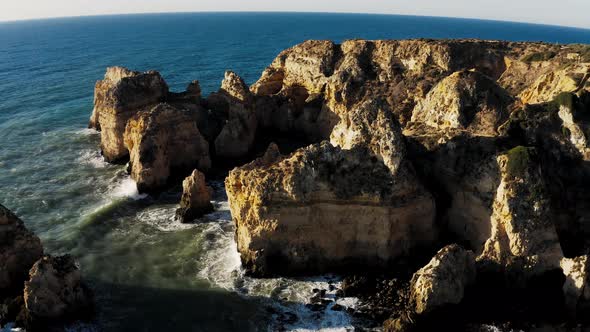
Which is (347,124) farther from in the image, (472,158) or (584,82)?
(584,82)

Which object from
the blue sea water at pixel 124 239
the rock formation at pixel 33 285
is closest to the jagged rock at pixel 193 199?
the blue sea water at pixel 124 239

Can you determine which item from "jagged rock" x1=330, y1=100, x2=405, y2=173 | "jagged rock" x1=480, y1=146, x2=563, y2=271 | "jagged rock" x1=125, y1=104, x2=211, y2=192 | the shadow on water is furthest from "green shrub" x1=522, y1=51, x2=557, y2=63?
the shadow on water

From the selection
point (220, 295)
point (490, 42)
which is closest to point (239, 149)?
point (220, 295)

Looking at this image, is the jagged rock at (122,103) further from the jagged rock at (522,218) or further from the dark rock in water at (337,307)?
the jagged rock at (522,218)

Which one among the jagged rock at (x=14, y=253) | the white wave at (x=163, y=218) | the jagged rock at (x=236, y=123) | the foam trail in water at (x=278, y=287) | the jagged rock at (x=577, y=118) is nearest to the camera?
the foam trail in water at (x=278, y=287)

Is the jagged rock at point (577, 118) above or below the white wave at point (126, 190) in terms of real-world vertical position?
above

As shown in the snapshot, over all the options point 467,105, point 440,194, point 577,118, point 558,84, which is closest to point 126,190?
point 440,194

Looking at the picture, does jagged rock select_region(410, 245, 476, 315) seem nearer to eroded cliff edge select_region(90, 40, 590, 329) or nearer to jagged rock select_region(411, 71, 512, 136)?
eroded cliff edge select_region(90, 40, 590, 329)
